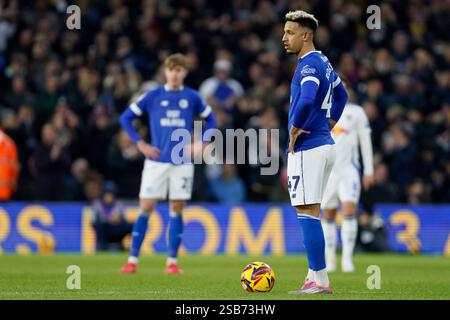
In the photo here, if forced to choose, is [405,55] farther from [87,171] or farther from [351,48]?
[87,171]

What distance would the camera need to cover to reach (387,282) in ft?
38.3

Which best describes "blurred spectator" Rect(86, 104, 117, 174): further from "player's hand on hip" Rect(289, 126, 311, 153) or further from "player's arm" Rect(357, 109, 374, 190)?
"player's hand on hip" Rect(289, 126, 311, 153)

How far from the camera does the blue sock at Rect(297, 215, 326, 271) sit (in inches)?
383

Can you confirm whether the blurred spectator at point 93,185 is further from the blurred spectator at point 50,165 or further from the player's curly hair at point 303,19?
the player's curly hair at point 303,19

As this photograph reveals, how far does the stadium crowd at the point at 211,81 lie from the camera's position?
20.2 metres

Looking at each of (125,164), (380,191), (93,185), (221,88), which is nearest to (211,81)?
(221,88)

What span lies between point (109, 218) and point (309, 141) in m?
10.2

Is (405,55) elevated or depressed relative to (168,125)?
elevated

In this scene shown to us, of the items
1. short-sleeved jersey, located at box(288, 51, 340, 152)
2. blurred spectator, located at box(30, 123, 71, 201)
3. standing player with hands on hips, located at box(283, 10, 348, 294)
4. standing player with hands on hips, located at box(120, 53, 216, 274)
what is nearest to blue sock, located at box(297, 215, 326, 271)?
standing player with hands on hips, located at box(283, 10, 348, 294)

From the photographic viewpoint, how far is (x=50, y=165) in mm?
19688

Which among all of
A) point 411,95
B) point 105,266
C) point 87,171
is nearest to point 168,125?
point 105,266

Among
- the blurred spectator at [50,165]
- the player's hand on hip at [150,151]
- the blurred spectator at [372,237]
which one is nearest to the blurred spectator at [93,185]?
the blurred spectator at [50,165]

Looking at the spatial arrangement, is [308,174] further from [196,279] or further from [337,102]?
[196,279]

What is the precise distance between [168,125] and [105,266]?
250 cm
